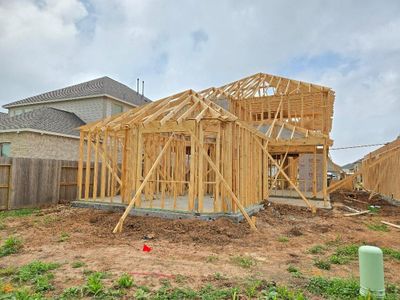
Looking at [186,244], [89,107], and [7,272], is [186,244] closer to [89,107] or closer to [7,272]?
[7,272]

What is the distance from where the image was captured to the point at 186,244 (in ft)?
21.4

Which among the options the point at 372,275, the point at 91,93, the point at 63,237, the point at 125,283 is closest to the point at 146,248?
the point at 125,283

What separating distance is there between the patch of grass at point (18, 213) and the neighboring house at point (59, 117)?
517 centimetres

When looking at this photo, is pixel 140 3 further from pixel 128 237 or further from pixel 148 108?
pixel 128 237

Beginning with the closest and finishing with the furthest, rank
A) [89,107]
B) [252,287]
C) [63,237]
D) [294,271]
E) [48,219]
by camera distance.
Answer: [252,287], [294,271], [63,237], [48,219], [89,107]

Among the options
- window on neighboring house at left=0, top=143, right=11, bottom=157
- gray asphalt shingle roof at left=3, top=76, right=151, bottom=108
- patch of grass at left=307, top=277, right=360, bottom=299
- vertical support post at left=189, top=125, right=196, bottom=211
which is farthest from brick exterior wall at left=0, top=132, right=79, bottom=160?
patch of grass at left=307, top=277, right=360, bottom=299

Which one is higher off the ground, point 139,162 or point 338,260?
point 139,162

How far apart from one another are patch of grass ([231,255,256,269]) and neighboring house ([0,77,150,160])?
38.6 ft

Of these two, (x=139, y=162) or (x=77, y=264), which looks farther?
(x=139, y=162)

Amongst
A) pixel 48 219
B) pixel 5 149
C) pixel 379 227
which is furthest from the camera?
pixel 5 149

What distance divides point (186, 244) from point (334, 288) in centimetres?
336

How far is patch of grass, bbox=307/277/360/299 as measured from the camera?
3.86m

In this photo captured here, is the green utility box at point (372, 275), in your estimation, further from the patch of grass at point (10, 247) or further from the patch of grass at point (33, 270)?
the patch of grass at point (10, 247)

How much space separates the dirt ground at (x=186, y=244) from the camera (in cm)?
473
